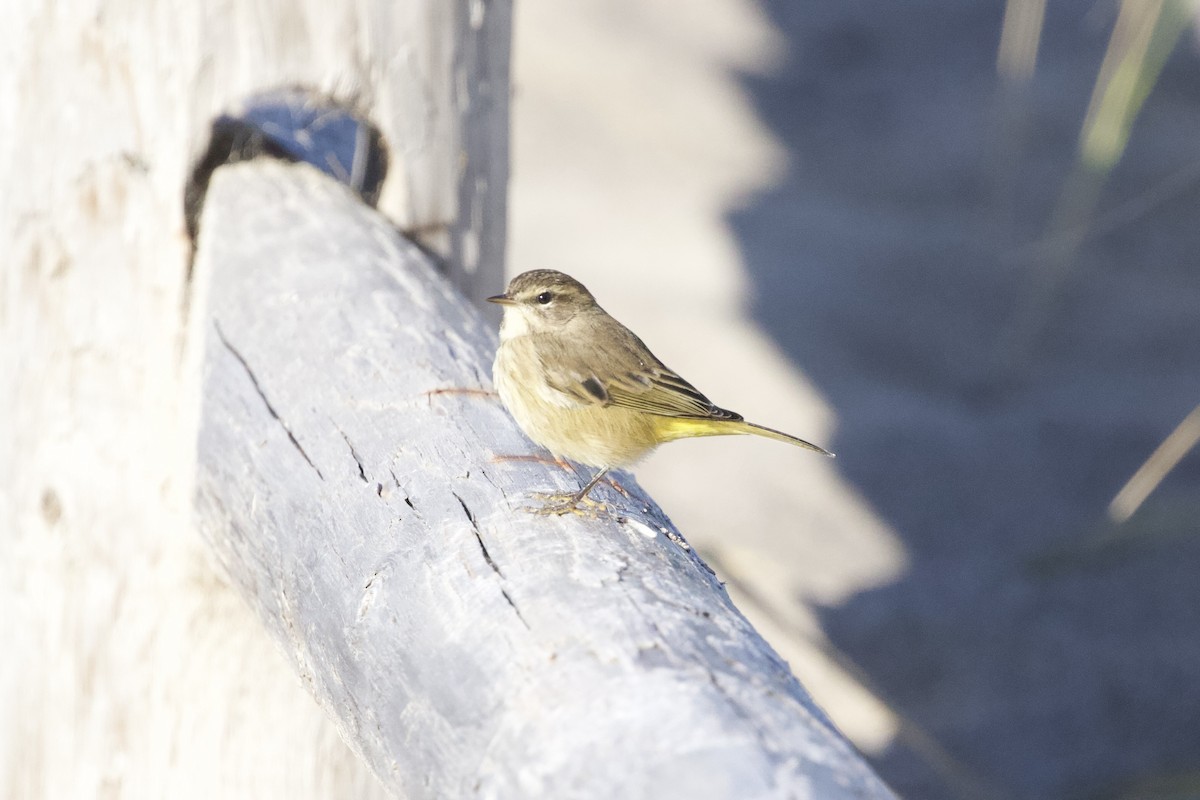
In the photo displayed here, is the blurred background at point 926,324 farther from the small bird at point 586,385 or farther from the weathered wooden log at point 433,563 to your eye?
the weathered wooden log at point 433,563

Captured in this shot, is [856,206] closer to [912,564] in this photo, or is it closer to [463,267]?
[912,564]

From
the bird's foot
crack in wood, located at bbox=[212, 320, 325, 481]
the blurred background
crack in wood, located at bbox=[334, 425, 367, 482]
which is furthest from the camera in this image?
the blurred background

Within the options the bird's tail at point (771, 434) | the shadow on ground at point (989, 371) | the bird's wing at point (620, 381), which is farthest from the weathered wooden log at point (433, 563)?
the shadow on ground at point (989, 371)

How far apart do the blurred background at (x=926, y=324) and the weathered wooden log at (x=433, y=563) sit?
149cm

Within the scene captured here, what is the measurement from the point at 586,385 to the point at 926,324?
3476 mm

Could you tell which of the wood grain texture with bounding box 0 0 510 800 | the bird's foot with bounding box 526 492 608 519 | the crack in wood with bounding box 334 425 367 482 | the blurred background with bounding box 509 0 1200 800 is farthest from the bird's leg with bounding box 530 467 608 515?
the blurred background with bounding box 509 0 1200 800

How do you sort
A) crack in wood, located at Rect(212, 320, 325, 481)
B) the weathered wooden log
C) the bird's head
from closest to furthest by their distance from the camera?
1. the weathered wooden log
2. crack in wood, located at Rect(212, 320, 325, 481)
3. the bird's head

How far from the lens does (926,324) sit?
230 inches

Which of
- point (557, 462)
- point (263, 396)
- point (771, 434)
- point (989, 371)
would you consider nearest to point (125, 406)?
point (263, 396)

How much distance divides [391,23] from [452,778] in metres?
1.63

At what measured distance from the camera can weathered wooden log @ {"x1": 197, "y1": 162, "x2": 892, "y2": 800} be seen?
1.16 metres

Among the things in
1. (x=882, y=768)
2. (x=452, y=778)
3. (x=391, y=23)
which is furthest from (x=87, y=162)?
(x=882, y=768)

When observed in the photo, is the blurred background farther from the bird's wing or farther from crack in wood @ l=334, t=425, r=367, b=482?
crack in wood @ l=334, t=425, r=367, b=482

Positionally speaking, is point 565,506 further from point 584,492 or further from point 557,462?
point 557,462
